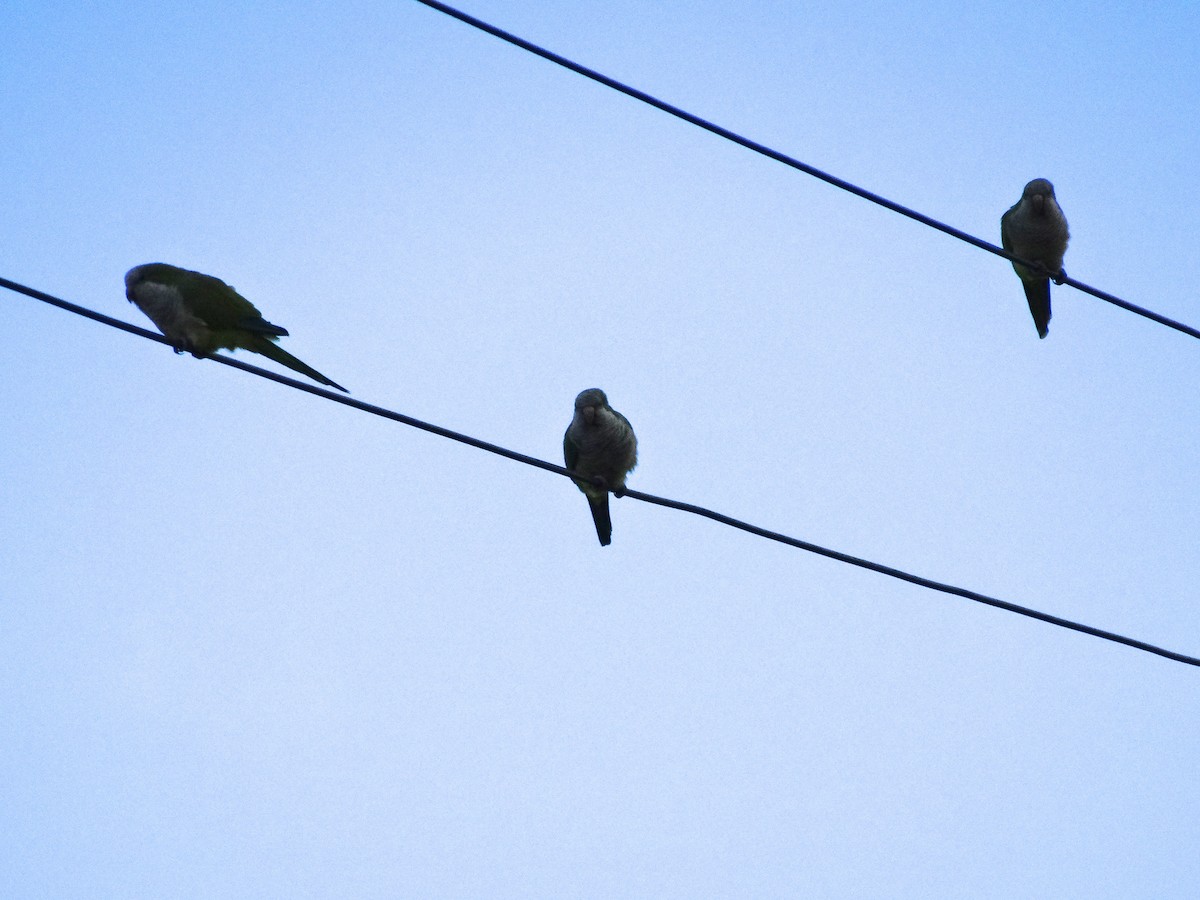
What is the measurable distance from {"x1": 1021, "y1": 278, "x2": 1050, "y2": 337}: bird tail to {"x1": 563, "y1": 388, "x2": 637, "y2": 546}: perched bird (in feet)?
11.1

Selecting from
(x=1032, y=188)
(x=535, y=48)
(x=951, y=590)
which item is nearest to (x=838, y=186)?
(x=535, y=48)

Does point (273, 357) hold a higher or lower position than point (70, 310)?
higher

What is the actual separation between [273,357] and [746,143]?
10.6 ft

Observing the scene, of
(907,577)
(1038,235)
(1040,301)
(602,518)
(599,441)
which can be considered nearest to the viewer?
(907,577)

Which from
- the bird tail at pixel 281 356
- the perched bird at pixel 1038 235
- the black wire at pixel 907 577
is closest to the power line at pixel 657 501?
the black wire at pixel 907 577

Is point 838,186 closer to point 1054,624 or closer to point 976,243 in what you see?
point 976,243

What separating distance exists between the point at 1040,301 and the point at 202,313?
5.92 metres

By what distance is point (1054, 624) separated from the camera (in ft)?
16.2

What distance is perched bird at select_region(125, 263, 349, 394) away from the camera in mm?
6727

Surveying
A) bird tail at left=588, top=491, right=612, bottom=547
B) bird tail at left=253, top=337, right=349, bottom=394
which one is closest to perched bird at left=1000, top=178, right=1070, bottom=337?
bird tail at left=588, top=491, right=612, bottom=547

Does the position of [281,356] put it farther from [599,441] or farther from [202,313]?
[599,441]

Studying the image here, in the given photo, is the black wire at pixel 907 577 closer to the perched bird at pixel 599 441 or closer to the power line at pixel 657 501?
the power line at pixel 657 501

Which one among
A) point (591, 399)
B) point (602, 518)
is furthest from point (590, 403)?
point (602, 518)

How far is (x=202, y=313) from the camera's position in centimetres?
684
